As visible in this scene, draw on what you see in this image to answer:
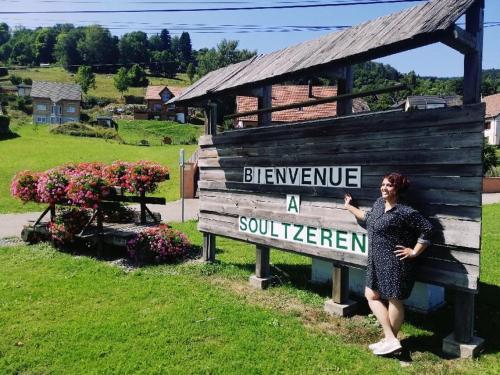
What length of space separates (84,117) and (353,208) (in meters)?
79.3

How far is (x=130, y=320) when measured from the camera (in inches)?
239

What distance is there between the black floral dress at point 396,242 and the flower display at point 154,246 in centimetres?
500

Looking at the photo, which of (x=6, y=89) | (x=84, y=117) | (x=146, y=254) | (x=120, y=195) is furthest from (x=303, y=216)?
(x=6, y=89)

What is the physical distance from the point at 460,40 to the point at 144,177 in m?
7.44

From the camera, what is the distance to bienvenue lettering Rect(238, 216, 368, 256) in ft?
19.7

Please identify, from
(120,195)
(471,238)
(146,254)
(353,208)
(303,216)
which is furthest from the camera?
(120,195)

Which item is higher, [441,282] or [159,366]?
[441,282]

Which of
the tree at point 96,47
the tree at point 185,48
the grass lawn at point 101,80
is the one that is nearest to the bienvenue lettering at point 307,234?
the grass lawn at point 101,80

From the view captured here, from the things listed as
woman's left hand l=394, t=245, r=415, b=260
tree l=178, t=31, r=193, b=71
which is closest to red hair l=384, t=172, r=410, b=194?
woman's left hand l=394, t=245, r=415, b=260

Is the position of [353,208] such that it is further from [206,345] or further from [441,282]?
[206,345]

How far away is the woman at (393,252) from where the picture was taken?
193 inches

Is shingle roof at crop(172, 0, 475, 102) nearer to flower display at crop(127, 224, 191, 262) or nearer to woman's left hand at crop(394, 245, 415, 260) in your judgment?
woman's left hand at crop(394, 245, 415, 260)

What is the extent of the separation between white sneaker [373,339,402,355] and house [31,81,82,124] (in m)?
79.9

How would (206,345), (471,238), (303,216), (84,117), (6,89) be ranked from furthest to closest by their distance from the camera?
(6,89)
(84,117)
(303,216)
(206,345)
(471,238)
